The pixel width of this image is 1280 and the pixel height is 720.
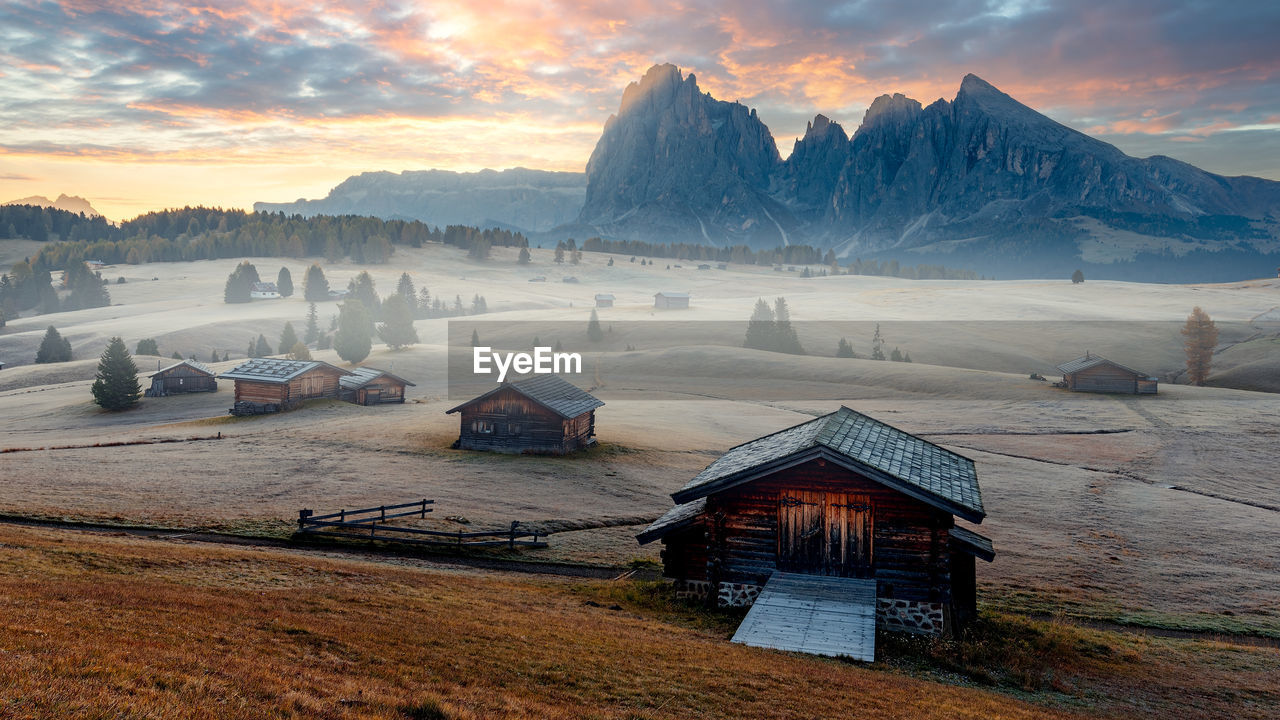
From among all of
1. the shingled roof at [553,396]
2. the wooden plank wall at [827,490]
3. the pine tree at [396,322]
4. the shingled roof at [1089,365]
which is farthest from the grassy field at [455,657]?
the pine tree at [396,322]

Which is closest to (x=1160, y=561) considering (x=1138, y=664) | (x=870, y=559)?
(x=1138, y=664)

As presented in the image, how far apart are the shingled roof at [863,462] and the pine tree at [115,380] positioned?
68383 millimetres

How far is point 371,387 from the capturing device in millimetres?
74500

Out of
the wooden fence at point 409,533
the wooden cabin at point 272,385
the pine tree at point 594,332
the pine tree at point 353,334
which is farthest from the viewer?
the pine tree at point 594,332

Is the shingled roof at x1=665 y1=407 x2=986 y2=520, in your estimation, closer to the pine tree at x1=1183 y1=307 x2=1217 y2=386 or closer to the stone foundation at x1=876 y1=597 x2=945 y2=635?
the stone foundation at x1=876 y1=597 x2=945 y2=635

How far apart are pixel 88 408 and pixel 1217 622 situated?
85.7 metres

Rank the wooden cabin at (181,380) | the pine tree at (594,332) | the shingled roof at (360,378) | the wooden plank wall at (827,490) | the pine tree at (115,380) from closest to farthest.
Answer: the wooden plank wall at (827,490), the pine tree at (115,380), the shingled roof at (360,378), the wooden cabin at (181,380), the pine tree at (594,332)

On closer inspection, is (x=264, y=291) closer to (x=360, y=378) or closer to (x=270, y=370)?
(x=360, y=378)

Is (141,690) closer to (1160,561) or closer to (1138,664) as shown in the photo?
(1138,664)

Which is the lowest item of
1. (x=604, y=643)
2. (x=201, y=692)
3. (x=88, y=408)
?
(x=88, y=408)

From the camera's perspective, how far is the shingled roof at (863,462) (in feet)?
64.7

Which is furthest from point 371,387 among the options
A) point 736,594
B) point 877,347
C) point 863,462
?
point 877,347

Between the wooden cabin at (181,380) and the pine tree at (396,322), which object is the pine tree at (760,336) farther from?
the wooden cabin at (181,380)

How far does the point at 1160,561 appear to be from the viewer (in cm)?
2939
